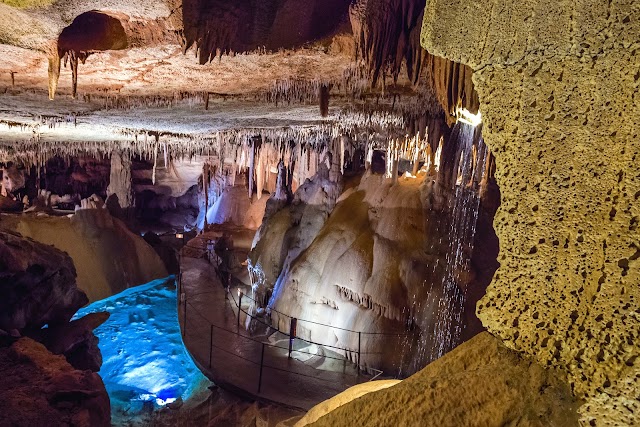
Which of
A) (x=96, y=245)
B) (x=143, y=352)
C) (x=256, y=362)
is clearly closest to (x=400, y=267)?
(x=256, y=362)

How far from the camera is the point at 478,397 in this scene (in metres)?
1.21

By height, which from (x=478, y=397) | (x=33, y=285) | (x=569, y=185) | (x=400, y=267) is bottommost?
(x=33, y=285)

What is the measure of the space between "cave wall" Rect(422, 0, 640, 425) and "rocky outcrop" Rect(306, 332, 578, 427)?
5 centimetres

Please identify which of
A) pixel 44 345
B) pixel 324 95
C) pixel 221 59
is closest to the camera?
pixel 221 59

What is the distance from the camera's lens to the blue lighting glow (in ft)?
24.2

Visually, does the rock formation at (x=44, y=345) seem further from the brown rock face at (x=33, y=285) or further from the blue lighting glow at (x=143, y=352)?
the blue lighting glow at (x=143, y=352)

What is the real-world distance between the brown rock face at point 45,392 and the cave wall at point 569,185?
5.55 meters

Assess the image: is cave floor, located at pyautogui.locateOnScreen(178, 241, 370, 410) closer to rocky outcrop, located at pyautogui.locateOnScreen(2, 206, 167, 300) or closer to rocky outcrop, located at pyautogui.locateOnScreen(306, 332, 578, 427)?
rocky outcrop, located at pyautogui.locateOnScreen(2, 206, 167, 300)

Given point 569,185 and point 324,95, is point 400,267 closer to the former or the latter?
point 324,95

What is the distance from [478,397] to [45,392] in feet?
19.0

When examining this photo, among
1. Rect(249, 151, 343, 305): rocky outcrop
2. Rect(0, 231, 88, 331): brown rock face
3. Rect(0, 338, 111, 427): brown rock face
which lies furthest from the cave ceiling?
Rect(249, 151, 343, 305): rocky outcrop

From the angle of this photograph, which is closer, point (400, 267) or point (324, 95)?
point (324, 95)

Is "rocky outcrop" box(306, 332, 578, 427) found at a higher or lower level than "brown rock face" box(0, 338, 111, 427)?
higher

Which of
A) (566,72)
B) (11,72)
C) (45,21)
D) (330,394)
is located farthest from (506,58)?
(330,394)
